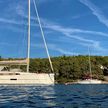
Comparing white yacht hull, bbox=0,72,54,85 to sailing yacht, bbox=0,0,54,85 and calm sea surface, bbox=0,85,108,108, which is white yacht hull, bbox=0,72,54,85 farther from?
calm sea surface, bbox=0,85,108,108

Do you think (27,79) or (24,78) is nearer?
(27,79)

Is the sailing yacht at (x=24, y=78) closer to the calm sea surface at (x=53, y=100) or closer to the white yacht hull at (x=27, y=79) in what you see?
the white yacht hull at (x=27, y=79)

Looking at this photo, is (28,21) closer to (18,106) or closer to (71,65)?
(18,106)

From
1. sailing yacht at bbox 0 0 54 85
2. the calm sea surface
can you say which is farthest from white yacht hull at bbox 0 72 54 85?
the calm sea surface

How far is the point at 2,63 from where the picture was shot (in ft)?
326

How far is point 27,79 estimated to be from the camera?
321ft

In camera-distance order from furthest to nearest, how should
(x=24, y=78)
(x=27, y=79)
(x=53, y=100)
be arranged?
(x=24, y=78)
(x=27, y=79)
(x=53, y=100)

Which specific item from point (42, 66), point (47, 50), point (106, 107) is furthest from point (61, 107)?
point (42, 66)

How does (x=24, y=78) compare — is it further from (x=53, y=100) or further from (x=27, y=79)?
(x=53, y=100)

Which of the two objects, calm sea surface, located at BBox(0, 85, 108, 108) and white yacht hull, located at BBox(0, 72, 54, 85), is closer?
calm sea surface, located at BBox(0, 85, 108, 108)

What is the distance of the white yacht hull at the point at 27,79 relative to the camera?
321 feet

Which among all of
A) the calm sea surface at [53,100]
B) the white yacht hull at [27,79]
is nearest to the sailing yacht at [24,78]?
the white yacht hull at [27,79]

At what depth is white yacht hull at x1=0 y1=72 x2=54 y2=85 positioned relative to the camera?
97750 millimetres

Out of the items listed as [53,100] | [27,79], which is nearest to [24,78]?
[27,79]
